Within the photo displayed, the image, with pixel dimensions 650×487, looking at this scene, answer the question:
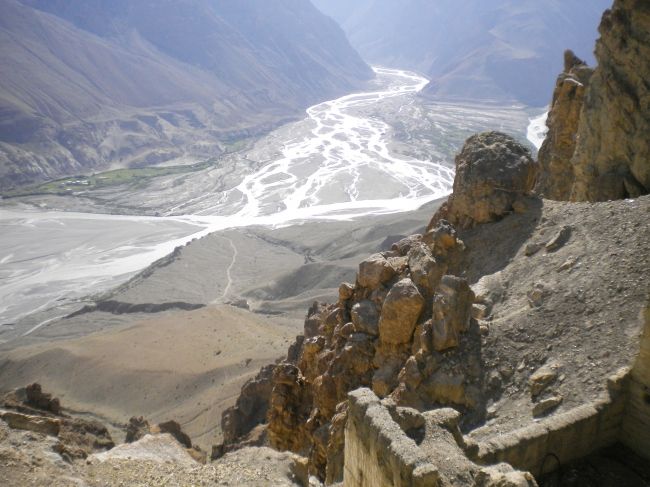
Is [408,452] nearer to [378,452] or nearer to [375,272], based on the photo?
[378,452]

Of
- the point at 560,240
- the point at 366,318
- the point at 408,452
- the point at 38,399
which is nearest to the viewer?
the point at 408,452

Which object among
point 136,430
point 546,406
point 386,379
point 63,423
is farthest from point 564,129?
point 63,423

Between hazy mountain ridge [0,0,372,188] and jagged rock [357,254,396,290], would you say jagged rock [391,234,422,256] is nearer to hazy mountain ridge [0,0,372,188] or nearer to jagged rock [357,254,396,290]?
jagged rock [357,254,396,290]

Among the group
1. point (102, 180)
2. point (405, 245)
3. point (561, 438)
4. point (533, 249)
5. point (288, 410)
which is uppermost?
point (102, 180)

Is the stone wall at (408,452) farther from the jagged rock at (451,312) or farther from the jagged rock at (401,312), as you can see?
the jagged rock at (401,312)

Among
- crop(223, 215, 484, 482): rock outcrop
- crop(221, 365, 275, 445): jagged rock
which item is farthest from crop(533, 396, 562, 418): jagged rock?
crop(221, 365, 275, 445): jagged rock

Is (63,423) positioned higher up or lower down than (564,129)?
lower down
